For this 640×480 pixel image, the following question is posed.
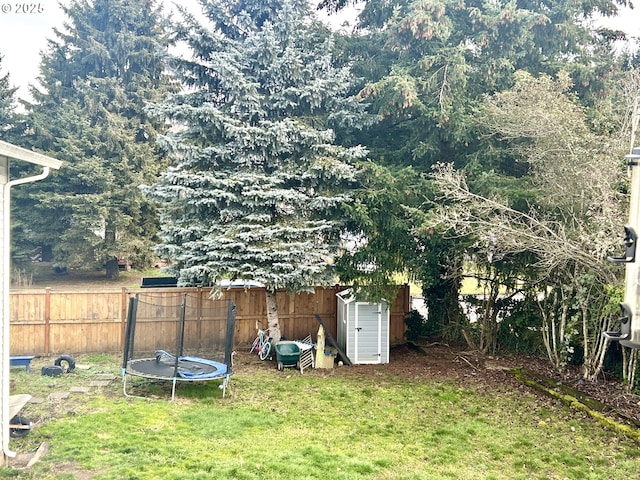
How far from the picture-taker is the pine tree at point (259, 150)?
9.20m

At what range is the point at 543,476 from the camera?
5344 mm

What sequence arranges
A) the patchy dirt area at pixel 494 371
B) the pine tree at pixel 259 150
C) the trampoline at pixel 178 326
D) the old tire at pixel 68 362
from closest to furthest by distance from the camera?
the patchy dirt area at pixel 494 371
the old tire at pixel 68 362
the pine tree at pixel 259 150
the trampoline at pixel 178 326

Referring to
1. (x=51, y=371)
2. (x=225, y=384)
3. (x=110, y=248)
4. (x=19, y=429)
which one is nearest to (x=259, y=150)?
(x=225, y=384)

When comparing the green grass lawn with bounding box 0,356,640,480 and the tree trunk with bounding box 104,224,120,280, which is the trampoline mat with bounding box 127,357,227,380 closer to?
the green grass lawn with bounding box 0,356,640,480

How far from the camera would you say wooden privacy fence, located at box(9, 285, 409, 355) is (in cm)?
962

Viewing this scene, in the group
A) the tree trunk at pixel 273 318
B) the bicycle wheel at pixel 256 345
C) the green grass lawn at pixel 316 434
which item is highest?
the tree trunk at pixel 273 318

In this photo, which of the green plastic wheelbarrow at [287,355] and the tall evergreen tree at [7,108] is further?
the tall evergreen tree at [7,108]

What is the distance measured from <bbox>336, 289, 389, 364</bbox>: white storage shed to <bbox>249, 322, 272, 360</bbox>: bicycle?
5.35ft

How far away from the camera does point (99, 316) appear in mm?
9984

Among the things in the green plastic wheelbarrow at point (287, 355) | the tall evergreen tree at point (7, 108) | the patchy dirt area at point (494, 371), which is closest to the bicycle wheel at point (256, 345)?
the green plastic wheelbarrow at point (287, 355)

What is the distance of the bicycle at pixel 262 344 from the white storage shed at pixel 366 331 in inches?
64.2

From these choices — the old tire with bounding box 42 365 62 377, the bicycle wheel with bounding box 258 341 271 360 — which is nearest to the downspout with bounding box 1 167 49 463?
the old tire with bounding box 42 365 62 377

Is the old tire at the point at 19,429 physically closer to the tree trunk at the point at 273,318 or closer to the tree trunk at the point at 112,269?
the tree trunk at the point at 273,318

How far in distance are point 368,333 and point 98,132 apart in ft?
46.2
